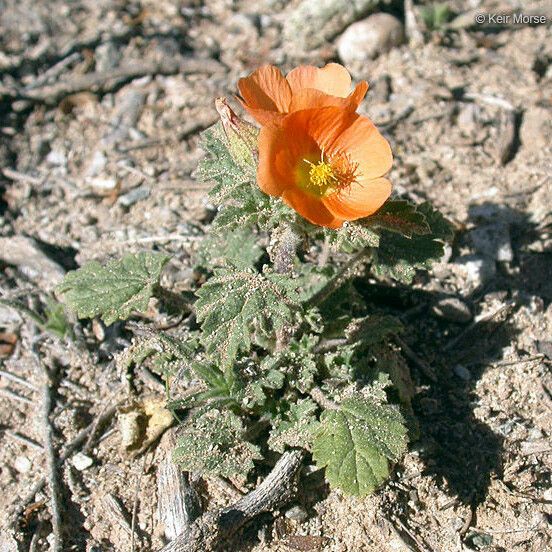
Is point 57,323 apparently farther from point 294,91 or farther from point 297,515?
point 294,91

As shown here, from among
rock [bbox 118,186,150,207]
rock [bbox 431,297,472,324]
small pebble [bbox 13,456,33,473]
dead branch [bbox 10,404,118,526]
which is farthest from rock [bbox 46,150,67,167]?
rock [bbox 431,297,472,324]

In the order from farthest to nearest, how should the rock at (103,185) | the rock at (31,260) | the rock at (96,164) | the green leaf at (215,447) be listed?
1. the rock at (96,164)
2. the rock at (103,185)
3. the rock at (31,260)
4. the green leaf at (215,447)

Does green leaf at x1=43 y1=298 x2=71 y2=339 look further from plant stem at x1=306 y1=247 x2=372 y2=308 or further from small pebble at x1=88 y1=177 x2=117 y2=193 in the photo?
plant stem at x1=306 y1=247 x2=372 y2=308

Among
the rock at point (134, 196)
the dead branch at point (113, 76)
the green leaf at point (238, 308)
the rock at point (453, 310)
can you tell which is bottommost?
the rock at point (453, 310)

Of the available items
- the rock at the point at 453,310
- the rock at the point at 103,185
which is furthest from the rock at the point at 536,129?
the rock at the point at 103,185

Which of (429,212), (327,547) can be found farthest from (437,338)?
(327,547)

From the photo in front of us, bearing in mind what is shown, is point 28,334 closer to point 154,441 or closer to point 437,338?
point 154,441

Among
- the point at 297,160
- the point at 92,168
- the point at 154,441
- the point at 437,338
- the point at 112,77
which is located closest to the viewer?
the point at 297,160

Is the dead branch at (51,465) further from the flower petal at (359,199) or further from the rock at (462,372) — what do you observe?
the rock at (462,372)
